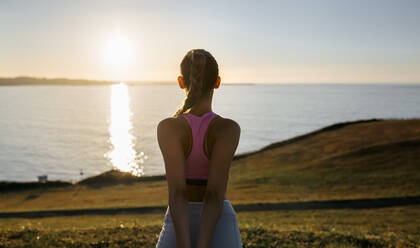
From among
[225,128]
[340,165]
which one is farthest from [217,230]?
[340,165]

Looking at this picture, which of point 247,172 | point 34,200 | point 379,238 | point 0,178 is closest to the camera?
point 379,238

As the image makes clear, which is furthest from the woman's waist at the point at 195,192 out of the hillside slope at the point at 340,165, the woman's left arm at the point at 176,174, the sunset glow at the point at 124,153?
the sunset glow at the point at 124,153

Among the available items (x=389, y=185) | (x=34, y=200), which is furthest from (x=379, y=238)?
(x=34, y=200)

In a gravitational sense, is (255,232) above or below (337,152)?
above

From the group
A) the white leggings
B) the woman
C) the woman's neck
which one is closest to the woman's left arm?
the woman

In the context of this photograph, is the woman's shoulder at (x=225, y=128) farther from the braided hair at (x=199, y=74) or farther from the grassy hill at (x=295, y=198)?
the grassy hill at (x=295, y=198)

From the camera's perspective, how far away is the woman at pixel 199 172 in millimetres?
3143

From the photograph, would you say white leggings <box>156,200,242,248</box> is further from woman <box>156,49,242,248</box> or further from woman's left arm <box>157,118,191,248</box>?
woman's left arm <box>157,118,191,248</box>

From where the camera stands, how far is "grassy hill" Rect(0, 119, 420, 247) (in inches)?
427

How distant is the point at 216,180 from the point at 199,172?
190mm

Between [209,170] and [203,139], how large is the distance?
274 mm

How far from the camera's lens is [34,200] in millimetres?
40188

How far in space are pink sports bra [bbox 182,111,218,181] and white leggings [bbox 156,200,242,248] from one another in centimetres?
28

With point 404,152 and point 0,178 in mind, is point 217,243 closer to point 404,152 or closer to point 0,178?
point 404,152
